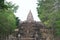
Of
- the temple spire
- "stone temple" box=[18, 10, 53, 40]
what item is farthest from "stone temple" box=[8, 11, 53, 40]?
the temple spire

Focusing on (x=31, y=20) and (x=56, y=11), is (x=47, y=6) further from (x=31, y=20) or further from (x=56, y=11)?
(x=31, y=20)

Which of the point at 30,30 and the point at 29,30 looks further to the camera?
the point at 29,30

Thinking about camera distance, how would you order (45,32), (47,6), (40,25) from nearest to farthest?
(47,6), (45,32), (40,25)

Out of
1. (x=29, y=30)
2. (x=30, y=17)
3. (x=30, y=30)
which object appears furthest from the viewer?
(x=30, y=17)

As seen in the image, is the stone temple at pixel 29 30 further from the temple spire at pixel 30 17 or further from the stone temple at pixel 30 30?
the temple spire at pixel 30 17

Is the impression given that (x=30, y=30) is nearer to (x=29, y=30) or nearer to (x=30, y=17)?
(x=29, y=30)

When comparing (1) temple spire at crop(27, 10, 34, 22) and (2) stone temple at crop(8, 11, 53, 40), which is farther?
(1) temple spire at crop(27, 10, 34, 22)

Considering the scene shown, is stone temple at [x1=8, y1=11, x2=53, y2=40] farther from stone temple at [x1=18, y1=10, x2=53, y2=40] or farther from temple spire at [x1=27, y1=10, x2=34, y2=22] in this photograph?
temple spire at [x1=27, y1=10, x2=34, y2=22]

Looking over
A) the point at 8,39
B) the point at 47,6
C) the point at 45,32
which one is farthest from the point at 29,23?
the point at 47,6

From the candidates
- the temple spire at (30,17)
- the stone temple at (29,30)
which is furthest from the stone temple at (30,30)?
the temple spire at (30,17)

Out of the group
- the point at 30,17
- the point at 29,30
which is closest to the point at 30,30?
the point at 29,30

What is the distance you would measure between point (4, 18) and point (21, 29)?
36.7 metres

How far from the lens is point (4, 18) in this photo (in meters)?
51.0

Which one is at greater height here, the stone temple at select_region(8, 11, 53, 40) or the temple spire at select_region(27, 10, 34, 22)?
the temple spire at select_region(27, 10, 34, 22)
